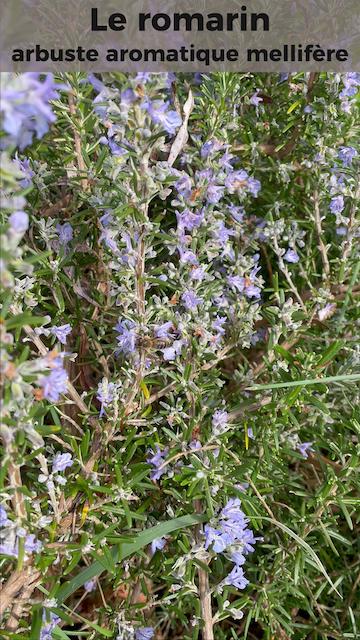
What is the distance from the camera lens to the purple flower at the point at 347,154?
5.41 ft

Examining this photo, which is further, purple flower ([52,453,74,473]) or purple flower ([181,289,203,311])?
purple flower ([181,289,203,311])

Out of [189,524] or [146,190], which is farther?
[189,524]

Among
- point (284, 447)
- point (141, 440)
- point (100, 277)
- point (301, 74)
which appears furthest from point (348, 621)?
Answer: point (301, 74)

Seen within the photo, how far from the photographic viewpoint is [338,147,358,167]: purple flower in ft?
5.41

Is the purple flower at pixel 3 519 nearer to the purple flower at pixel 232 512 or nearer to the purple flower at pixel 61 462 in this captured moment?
the purple flower at pixel 61 462

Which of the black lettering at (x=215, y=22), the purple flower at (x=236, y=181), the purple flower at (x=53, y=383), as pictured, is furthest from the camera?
the black lettering at (x=215, y=22)

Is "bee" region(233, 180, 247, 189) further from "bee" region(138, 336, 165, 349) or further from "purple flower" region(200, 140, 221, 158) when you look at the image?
"bee" region(138, 336, 165, 349)

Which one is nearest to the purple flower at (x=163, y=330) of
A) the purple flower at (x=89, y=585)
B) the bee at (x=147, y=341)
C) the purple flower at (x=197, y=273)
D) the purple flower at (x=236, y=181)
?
the bee at (x=147, y=341)

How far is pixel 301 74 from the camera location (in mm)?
1676

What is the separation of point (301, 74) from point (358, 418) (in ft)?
2.72

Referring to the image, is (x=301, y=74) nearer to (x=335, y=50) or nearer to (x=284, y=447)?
(x=335, y=50)

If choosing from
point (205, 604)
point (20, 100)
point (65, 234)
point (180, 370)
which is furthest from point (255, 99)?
point (205, 604)

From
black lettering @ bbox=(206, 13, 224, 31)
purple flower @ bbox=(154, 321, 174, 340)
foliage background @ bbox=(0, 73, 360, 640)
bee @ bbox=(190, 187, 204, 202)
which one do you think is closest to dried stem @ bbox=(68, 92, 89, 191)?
foliage background @ bbox=(0, 73, 360, 640)

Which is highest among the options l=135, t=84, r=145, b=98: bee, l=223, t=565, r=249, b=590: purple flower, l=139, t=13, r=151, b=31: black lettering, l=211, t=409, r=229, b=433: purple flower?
l=139, t=13, r=151, b=31: black lettering
